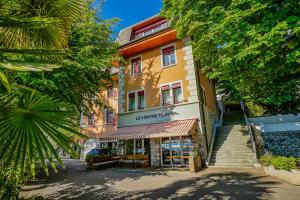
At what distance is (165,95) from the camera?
17.6 metres

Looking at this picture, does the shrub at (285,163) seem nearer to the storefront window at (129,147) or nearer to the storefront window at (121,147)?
the storefront window at (129,147)

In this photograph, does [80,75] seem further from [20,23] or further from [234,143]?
[234,143]

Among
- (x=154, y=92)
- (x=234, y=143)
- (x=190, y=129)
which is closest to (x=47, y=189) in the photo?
(x=190, y=129)

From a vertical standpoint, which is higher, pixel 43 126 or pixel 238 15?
pixel 238 15

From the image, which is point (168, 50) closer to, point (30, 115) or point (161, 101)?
point (161, 101)

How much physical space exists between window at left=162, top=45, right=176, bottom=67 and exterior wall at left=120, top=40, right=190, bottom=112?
395 millimetres

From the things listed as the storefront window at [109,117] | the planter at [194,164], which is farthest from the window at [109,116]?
the planter at [194,164]

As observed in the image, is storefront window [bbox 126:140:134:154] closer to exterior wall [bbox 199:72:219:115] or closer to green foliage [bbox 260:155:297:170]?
exterior wall [bbox 199:72:219:115]

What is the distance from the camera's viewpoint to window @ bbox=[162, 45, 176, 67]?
17.8 metres

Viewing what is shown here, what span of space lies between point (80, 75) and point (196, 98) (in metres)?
9.36

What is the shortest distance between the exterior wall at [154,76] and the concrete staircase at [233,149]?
5.10 meters

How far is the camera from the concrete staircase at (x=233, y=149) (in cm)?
1397

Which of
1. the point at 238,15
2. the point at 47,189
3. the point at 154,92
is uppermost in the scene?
the point at 238,15

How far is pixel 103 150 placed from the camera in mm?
21953
